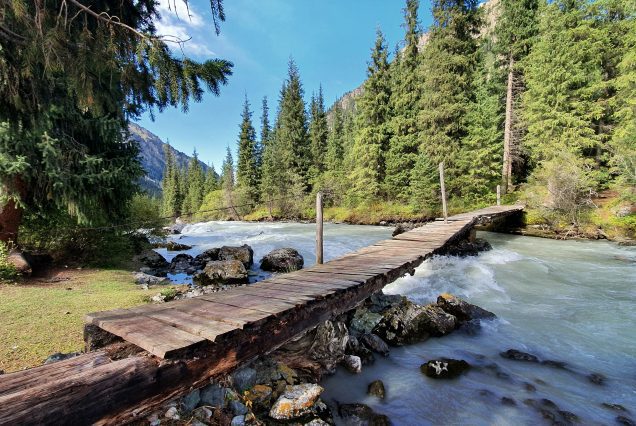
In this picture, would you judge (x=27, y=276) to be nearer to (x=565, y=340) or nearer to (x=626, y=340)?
(x=565, y=340)

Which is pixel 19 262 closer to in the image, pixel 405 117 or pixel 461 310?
pixel 461 310

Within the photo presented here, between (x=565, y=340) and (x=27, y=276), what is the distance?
11.9 m

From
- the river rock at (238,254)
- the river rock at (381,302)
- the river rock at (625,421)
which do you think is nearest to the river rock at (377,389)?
the river rock at (381,302)

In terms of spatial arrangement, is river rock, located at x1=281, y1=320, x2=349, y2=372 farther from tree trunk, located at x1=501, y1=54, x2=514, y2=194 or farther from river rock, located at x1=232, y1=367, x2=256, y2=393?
tree trunk, located at x1=501, y1=54, x2=514, y2=194

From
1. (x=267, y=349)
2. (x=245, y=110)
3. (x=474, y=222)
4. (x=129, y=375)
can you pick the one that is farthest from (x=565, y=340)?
(x=245, y=110)

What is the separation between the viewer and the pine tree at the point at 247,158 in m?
45.3

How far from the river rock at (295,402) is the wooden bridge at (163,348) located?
63 centimetres

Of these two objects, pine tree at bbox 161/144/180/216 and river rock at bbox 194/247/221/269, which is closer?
river rock at bbox 194/247/221/269

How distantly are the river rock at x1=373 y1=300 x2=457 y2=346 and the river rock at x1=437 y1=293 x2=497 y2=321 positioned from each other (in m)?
0.32

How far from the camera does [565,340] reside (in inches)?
227

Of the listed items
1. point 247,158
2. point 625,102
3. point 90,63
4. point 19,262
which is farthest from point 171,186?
point 90,63

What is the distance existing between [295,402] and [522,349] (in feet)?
13.9

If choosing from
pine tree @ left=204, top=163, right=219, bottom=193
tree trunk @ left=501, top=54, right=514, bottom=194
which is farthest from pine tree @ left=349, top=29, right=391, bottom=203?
pine tree @ left=204, top=163, right=219, bottom=193

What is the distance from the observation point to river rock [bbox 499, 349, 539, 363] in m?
5.08
